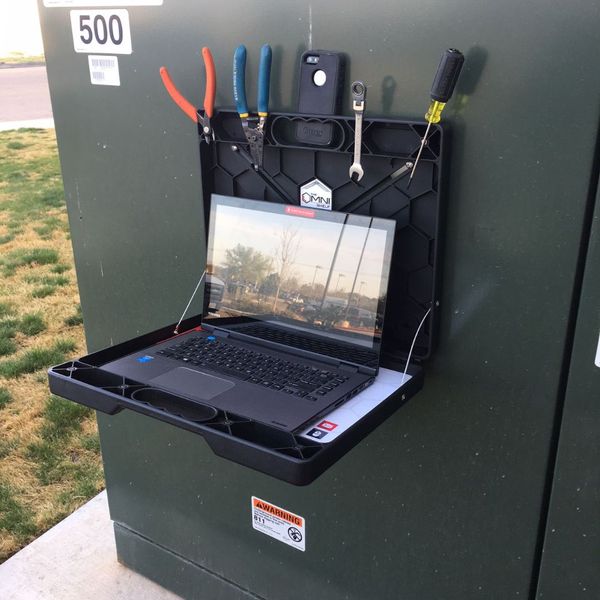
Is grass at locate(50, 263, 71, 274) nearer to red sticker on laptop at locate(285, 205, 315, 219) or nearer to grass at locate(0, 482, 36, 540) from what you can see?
grass at locate(0, 482, 36, 540)

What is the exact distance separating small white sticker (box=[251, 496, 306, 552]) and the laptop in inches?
18.4

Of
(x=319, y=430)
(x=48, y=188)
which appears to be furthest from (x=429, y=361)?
(x=48, y=188)

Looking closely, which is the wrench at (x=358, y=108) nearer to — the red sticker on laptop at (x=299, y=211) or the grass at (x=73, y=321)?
the red sticker on laptop at (x=299, y=211)

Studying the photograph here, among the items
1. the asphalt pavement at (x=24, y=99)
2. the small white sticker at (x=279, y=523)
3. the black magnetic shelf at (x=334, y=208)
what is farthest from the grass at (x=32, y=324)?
the asphalt pavement at (x=24, y=99)

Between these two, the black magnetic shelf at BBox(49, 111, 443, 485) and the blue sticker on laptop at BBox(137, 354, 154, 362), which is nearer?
the black magnetic shelf at BBox(49, 111, 443, 485)

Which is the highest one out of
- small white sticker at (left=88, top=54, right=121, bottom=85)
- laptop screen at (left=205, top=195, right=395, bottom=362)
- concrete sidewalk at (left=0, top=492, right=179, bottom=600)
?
small white sticker at (left=88, top=54, right=121, bottom=85)

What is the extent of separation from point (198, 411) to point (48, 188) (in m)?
5.33

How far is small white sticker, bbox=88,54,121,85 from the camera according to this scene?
1452 millimetres

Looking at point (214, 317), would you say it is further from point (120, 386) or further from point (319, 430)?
point (319, 430)

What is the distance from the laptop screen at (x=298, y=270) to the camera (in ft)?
3.95

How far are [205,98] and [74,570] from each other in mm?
1405

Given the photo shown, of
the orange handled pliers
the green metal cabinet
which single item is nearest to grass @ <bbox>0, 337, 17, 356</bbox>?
the green metal cabinet

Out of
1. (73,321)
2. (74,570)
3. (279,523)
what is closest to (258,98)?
(279,523)

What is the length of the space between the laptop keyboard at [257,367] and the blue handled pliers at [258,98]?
37cm
